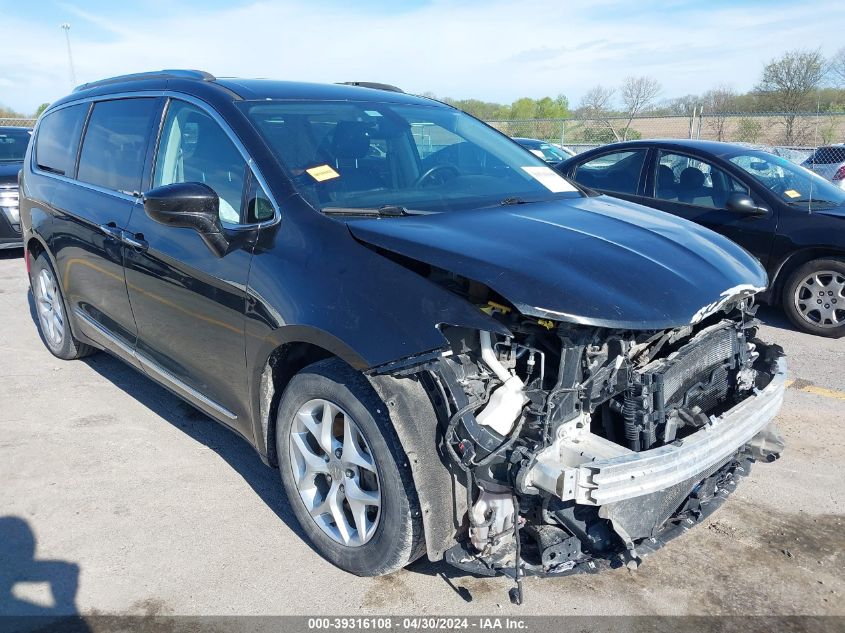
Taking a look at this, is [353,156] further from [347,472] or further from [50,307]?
[50,307]

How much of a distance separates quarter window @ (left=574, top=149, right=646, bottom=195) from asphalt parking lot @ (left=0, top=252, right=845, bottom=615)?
3.14m

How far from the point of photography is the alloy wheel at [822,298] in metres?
5.96

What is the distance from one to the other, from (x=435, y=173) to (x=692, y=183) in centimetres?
412

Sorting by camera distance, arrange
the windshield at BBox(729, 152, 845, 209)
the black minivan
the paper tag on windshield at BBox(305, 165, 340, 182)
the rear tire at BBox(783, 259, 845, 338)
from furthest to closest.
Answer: the windshield at BBox(729, 152, 845, 209), the rear tire at BBox(783, 259, 845, 338), the paper tag on windshield at BBox(305, 165, 340, 182), the black minivan

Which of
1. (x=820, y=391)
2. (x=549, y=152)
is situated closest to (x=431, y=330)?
(x=820, y=391)

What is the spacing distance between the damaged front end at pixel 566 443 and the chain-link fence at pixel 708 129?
45.6 feet

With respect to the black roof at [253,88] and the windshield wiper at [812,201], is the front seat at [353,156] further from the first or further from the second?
the windshield wiper at [812,201]

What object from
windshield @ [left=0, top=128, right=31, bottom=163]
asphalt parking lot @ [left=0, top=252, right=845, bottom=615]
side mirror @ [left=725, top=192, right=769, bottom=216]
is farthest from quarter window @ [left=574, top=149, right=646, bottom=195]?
windshield @ [left=0, top=128, right=31, bottom=163]

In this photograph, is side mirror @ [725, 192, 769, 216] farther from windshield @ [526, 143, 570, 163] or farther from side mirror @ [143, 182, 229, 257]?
windshield @ [526, 143, 570, 163]

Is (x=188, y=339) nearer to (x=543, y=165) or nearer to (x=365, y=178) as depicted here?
(x=365, y=178)

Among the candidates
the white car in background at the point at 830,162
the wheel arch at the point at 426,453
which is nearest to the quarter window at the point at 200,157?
the wheel arch at the point at 426,453

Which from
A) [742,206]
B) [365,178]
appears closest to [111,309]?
[365,178]

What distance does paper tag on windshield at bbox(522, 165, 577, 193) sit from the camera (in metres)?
3.72

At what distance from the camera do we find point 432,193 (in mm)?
3244
